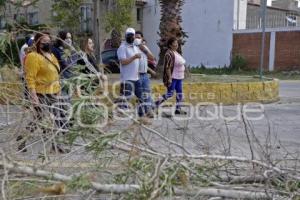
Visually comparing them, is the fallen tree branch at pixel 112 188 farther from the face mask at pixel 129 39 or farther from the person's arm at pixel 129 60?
the face mask at pixel 129 39

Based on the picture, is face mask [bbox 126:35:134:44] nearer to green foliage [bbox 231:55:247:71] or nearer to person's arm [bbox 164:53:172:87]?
person's arm [bbox 164:53:172:87]

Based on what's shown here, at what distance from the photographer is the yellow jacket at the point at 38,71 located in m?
5.03

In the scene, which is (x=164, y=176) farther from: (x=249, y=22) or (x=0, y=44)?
(x=249, y=22)

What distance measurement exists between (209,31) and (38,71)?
22372mm

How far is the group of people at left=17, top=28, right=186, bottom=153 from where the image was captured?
140 inches

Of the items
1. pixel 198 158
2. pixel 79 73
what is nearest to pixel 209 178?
pixel 198 158

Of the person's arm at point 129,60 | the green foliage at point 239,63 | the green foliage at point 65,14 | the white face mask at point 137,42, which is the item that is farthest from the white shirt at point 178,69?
the green foliage at point 239,63

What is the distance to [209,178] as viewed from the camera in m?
3.11

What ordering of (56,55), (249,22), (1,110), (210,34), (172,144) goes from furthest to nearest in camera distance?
1. (249,22)
2. (210,34)
3. (56,55)
4. (1,110)
5. (172,144)

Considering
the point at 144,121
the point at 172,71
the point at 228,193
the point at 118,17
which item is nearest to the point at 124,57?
the point at 172,71

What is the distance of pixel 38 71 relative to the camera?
5203 mm

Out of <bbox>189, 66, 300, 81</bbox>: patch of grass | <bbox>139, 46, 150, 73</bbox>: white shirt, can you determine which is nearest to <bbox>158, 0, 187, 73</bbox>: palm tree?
<bbox>139, 46, 150, 73</bbox>: white shirt

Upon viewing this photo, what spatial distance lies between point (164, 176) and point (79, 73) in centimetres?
121

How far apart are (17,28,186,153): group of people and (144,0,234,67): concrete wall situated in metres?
17.9
